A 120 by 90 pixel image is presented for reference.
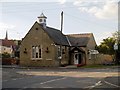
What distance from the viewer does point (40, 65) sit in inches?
2099

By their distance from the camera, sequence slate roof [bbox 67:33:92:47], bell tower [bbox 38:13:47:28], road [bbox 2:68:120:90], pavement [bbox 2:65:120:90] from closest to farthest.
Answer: road [bbox 2:68:120:90]
pavement [bbox 2:65:120:90]
bell tower [bbox 38:13:47:28]
slate roof [bbox 67:33:92:47]

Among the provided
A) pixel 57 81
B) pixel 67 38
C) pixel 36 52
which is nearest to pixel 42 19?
pixel 67 38

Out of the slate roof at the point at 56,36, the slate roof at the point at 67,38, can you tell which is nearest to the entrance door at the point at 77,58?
the slate roof at the point at 67,38

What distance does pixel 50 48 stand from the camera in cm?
5244

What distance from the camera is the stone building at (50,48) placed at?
52562mm

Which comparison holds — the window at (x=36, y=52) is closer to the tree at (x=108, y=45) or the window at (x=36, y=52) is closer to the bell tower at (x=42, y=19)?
the bell tower at (x=42, y=19)

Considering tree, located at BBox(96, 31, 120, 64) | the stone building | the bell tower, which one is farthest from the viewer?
tree, located at BBox(96, 31, 120, 64)

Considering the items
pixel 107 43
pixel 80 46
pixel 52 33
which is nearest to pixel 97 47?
pixel 107 43

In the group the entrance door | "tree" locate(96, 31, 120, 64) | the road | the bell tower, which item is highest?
the bell tower

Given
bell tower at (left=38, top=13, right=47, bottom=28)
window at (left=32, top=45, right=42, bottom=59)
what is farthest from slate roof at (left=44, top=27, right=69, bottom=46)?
window at (left=32, top=45, right=42, bottom=59)

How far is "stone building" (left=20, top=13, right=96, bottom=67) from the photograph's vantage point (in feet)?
172

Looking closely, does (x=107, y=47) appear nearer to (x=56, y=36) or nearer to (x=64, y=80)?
(x=56, y=36)

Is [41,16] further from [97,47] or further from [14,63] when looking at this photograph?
[97,47]

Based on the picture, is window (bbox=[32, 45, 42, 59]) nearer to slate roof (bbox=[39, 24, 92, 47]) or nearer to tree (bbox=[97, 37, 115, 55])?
slate roof (bbox=[39, 24, 92, 47])
